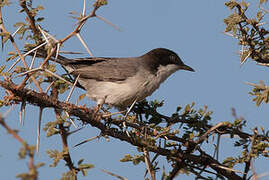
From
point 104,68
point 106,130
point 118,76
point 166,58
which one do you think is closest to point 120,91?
point 118,76

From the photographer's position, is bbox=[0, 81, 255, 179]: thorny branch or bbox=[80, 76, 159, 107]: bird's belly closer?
bbox=[0, 81, 255, 179]: thorny branch

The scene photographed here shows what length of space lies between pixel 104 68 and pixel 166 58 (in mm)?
1340

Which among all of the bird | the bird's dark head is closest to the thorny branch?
the bird

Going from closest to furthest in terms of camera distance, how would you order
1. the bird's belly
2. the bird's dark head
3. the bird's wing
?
the bird's belly
the bird's wing
the bird's dark head

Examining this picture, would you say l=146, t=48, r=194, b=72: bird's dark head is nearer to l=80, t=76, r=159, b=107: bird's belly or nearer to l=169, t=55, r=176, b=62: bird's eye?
l=169, t=55, r=176, b=62: bird's eye

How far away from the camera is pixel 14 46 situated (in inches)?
127

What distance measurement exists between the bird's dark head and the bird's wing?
57 centimetres

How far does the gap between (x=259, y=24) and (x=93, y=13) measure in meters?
1.84

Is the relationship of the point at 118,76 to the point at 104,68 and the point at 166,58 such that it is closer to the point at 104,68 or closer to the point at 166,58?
the point at 104,68

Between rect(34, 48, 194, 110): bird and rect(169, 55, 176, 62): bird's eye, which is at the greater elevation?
rect(169, 55, 176, 62): bird's eye

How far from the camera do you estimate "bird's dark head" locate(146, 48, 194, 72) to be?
23.6 ft

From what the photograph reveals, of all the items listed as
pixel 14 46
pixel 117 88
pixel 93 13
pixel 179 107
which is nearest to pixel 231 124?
pixel 179 107

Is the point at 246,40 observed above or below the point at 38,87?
above

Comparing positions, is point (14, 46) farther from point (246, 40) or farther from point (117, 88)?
point (117, 88)
